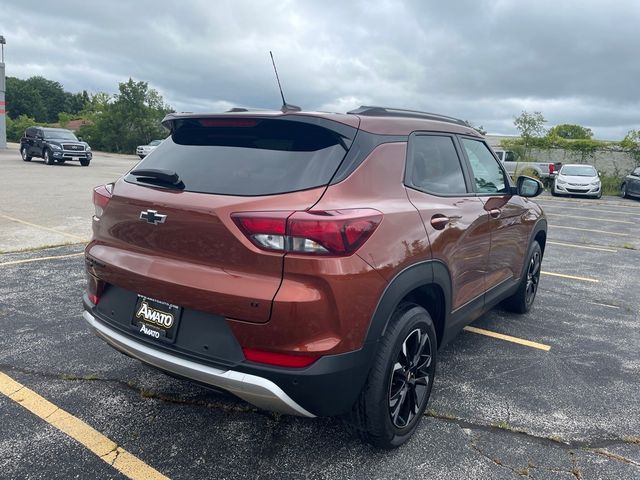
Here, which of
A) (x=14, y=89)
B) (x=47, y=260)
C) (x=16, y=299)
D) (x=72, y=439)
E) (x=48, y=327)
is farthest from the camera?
(x=14, y=89)

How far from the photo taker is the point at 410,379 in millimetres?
2809

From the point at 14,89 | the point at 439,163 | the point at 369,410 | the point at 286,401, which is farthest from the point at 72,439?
the point at 14,89

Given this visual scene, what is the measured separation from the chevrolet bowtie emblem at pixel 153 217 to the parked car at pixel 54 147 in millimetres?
24656

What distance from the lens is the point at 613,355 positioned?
4199mm

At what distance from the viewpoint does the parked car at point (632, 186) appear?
21508 millimetres

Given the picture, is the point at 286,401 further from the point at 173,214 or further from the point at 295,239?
the point at 173,214

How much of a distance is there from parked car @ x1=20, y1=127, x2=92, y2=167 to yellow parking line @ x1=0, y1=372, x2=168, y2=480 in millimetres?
23695

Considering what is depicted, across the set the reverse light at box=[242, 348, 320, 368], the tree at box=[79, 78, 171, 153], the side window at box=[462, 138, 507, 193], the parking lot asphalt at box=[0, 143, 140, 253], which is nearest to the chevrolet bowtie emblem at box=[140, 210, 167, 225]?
the reverse light at box=[242, 348, 320, 368]

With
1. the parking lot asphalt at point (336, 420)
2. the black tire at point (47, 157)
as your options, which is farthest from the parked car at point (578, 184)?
the black tire at point (47, 157)

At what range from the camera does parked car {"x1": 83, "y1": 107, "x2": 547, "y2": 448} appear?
7.30 ft

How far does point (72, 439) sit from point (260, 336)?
4.31 feet

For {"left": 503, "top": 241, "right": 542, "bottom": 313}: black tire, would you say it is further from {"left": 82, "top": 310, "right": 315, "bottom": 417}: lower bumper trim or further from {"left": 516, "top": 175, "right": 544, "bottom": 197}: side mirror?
{"left": 82, "top": 310, "right": 315, "bottom": 417}: lower bumper trim

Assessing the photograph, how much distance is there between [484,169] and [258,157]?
214cm

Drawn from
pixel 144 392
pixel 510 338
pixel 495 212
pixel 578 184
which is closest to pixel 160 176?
pixel 144 392
